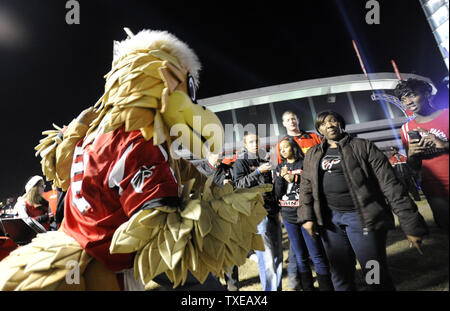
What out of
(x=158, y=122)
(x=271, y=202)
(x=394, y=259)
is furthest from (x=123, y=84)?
(x=271, y=202)

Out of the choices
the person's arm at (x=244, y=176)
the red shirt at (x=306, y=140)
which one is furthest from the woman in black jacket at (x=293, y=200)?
the person's arm at (x=244, y=176)

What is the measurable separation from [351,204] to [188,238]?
81 centimetres

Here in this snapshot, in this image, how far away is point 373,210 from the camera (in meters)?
0.79

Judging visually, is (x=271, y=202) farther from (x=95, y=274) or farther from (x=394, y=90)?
(x=95, y=274)

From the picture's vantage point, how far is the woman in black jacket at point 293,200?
1508 mm

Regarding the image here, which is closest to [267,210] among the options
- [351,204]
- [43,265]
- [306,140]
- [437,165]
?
[306,140]

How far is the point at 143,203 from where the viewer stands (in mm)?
618

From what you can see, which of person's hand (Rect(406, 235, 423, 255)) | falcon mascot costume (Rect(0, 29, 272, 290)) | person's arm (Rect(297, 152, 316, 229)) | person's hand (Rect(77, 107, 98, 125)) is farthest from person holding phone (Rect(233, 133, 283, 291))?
person's hand (Rect(77, 107, 98, 125))

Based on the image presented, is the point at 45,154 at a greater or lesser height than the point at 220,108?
lesser

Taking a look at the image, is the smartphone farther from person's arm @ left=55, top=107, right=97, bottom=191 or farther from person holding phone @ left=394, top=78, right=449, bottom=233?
person's arm @ left=55, top=107, right=97, bottom=191

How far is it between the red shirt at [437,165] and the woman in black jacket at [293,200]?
2.76ft

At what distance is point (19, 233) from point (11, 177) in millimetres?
3716

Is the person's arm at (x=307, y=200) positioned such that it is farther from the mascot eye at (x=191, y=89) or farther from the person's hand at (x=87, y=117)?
the person's hand at (x=87, y=117)

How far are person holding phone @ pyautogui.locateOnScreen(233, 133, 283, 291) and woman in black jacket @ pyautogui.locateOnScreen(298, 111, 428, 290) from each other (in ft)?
1.67
